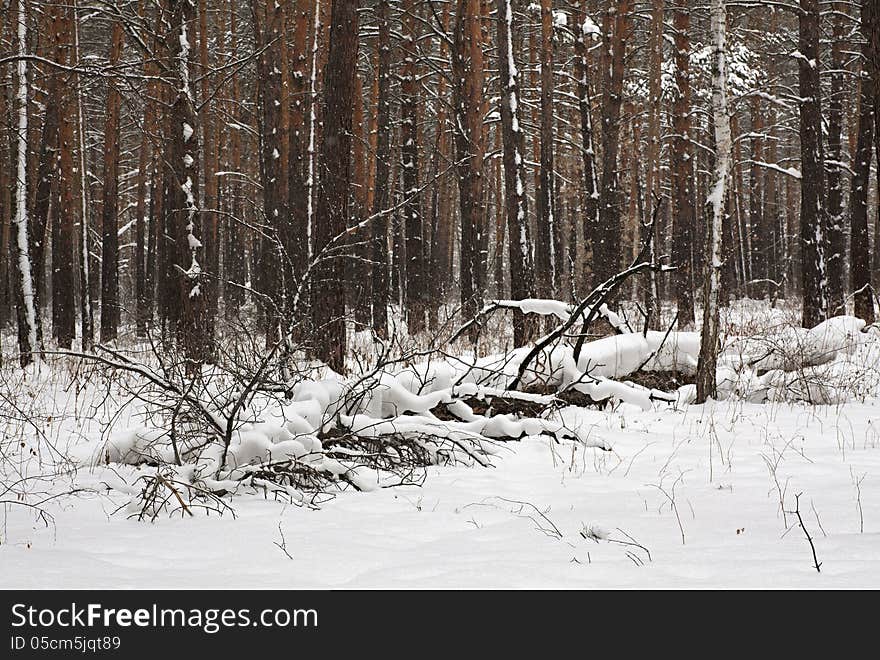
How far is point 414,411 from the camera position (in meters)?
5.29

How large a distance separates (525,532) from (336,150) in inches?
238

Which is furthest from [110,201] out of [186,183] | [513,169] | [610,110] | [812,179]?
[812,179]

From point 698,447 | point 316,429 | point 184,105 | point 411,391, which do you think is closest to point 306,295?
point 411,391

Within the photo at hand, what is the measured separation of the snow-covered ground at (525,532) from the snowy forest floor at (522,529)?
0.03 ft

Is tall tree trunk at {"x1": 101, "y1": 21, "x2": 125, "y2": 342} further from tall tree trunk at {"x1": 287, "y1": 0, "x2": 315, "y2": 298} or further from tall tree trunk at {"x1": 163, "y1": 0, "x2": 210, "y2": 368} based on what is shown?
tall tree trunk at {"x1": 163, "y1": 0, "x2": 210, "y2": 368}

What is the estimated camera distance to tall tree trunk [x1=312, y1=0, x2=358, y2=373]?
830cm

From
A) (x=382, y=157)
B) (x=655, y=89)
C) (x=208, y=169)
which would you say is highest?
(x=655, y=89)

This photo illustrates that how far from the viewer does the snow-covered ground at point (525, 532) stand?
2.60m

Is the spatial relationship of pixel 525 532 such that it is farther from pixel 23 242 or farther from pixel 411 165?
pixel 411 165

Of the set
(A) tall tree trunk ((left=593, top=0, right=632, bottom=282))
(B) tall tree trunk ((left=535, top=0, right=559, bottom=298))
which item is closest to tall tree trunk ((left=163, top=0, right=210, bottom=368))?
(B) tall tree trunk ((left=535, top=0, right=559, bottom=298))

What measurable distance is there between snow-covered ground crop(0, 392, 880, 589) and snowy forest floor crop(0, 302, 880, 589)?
1 centimetres

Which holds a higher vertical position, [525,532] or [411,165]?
[411,165]

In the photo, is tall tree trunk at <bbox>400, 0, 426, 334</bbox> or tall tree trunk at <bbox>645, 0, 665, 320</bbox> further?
tall tree trunk at <bbox>645, 0, 665, 320</bbox>

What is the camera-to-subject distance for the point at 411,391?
5.73 metres
